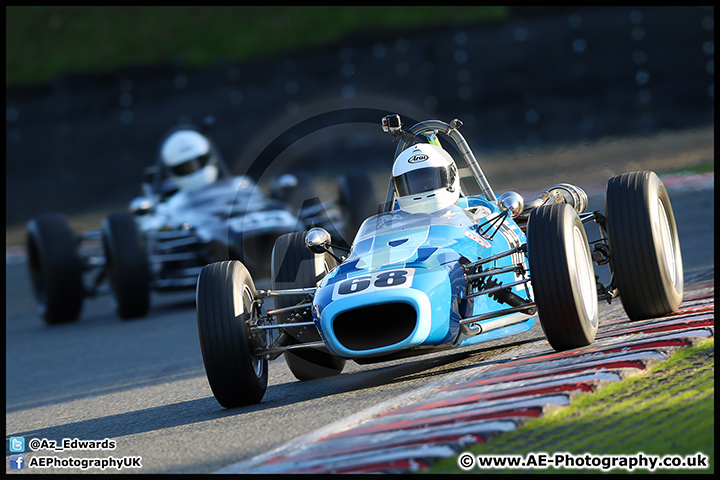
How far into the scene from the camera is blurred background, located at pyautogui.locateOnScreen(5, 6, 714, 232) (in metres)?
25.9

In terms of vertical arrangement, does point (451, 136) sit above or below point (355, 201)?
above

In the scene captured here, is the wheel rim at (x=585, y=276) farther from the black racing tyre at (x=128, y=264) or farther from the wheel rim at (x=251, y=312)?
the black racing tyre at (x=128, y=264)

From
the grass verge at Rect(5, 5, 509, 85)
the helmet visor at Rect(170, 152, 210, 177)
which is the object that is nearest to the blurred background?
the grass verge at Rect(5, 5, 509, 85)

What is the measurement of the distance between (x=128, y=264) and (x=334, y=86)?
69.3 feet

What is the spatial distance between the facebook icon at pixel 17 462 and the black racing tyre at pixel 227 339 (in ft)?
3.66

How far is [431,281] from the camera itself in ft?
18.0

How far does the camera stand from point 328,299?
555 cm

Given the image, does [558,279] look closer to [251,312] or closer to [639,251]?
[639,251]

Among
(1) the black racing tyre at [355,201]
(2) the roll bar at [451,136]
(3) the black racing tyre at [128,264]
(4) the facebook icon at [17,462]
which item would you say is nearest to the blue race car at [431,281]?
(2) the roll bar at [451,136]

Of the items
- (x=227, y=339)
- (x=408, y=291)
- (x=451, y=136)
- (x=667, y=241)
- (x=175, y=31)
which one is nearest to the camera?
(x=408, y=291)

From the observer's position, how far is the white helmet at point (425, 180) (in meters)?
6.79

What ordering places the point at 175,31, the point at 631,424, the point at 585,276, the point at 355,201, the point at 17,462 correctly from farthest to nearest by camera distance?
the point at 175,31, the point at 355,201, the point at 585,276, the point at 17,462, the point at 631,424

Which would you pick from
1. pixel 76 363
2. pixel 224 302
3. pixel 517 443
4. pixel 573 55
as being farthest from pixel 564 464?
pixel 573 55

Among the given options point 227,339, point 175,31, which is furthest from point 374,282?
point 175,31
